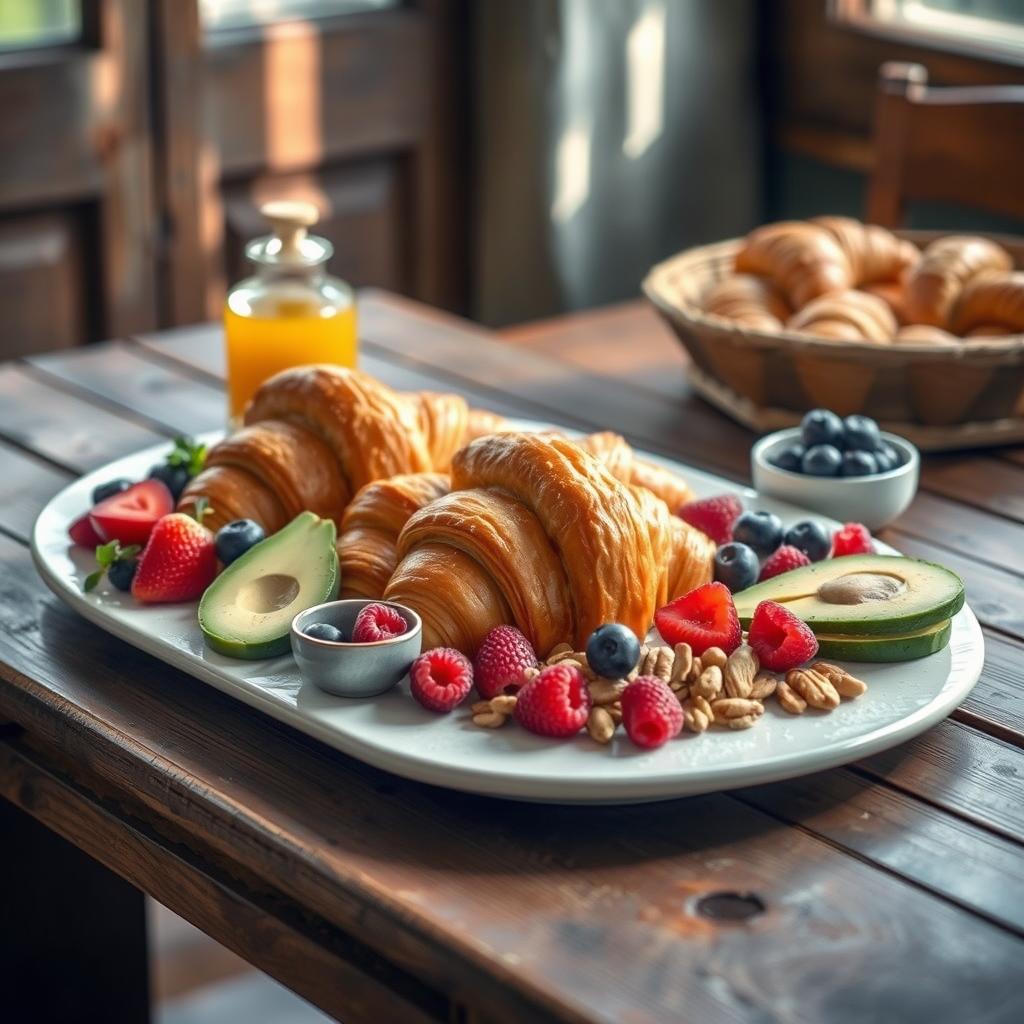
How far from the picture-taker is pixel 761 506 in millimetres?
1335

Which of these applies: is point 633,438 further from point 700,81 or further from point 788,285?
point 700,81

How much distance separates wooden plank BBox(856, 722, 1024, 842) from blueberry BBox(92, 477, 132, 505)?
603mm

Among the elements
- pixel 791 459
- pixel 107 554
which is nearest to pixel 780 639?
pixel 791 459

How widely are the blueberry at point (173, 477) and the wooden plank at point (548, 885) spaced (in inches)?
10.4

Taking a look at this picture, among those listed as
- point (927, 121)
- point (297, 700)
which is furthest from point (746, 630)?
point (927, 121)

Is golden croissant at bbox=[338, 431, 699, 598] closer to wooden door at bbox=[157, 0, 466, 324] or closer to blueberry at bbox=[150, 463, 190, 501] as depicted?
blueberry at bbox=[150, 463, 190, 501]

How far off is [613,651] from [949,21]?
2.14 metres

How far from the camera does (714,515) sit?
1.26m

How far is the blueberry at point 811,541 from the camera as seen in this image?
1.22m

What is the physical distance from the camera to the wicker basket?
1.49m

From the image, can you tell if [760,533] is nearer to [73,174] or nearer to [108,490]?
[108,490]

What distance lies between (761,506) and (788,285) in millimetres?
428

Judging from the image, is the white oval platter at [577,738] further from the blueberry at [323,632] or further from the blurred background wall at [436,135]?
the blurred background wall at [436,135]

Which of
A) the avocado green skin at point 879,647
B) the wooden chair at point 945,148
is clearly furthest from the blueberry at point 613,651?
the wooden chair at point 945,148
